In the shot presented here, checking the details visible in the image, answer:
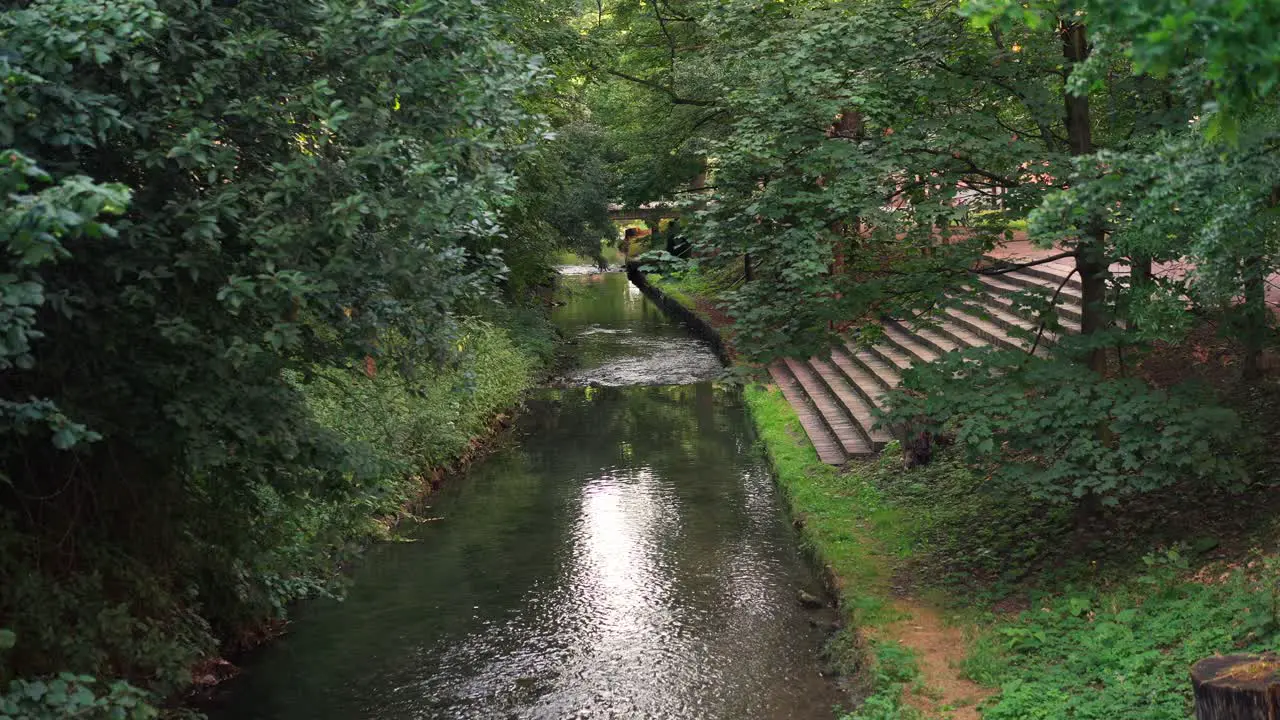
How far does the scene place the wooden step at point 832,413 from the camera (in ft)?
51.5

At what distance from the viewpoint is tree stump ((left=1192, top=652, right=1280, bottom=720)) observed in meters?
4.94

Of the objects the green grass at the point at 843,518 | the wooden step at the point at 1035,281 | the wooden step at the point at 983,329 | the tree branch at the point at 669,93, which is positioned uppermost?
the tree branch at the point at 669,93

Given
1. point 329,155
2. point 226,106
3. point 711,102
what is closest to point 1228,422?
point 329,155

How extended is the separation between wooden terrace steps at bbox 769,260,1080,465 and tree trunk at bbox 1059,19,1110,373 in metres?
4.40

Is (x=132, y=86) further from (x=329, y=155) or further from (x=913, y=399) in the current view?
(x=913, y=399)

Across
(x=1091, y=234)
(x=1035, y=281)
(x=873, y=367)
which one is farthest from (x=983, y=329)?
(x=1091, y=234)

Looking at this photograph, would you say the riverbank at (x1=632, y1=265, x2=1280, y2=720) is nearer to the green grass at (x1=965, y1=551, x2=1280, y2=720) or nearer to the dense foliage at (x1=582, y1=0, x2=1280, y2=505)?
the green grass at (x1=965, y1=551, x2=1280, y2=720)

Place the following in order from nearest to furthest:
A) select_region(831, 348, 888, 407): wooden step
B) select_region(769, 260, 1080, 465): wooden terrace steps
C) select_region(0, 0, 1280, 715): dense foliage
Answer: select_region(0, 0, 1280, 715): dense foliage, select_region(769, 260, 1080, 465): wooden terrace steps, select_region(831, 348, 888, 407): wooden step

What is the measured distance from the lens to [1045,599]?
9.03 metres

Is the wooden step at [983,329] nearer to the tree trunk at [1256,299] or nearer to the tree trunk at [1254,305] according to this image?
the tree trunk at [1254,305]

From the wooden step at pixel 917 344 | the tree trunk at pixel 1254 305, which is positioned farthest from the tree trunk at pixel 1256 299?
the wooden step at pixel 917 344

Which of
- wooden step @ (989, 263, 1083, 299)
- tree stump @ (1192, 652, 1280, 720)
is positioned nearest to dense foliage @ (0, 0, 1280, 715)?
tree stump @ (1192, 652, 1280, 720)

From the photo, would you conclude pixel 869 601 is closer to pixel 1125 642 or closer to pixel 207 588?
pixel 1125 642

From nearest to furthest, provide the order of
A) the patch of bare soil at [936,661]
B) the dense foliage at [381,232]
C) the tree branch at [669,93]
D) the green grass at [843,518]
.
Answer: the dense foliage at [381,232], the patch of bare soil at [936,661], the green grass at [843,518], the tree branch at [669,93]
